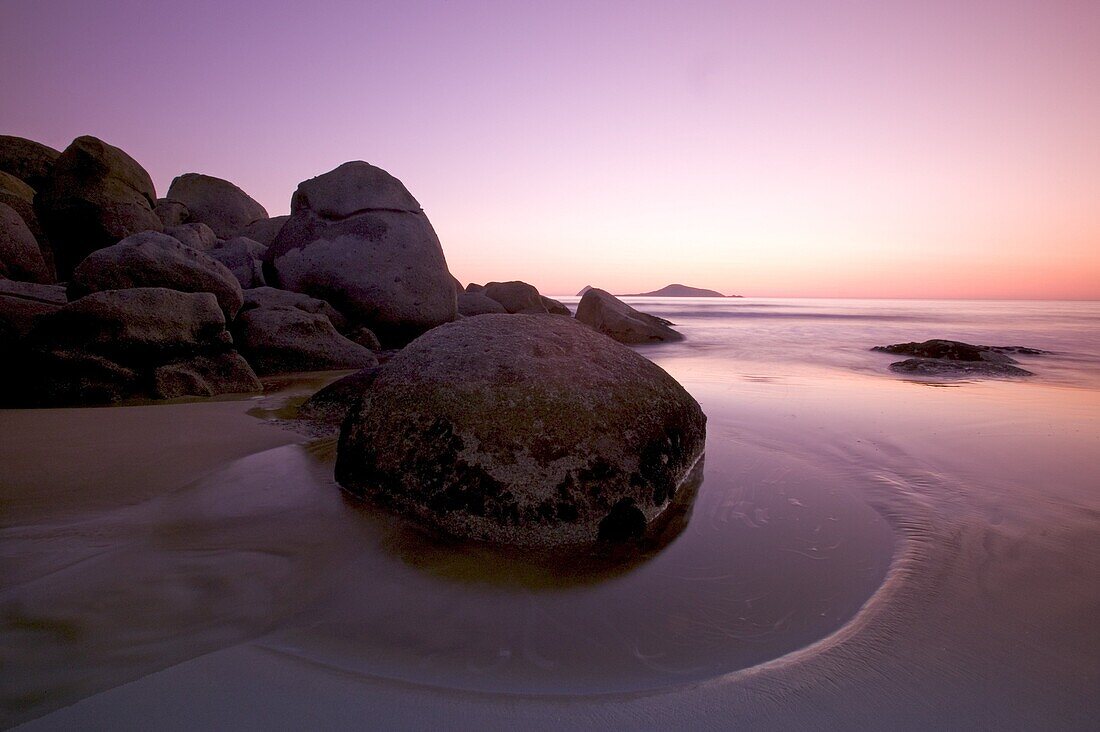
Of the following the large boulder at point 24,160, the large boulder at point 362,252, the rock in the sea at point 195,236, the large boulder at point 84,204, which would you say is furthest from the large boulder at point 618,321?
the large boulder at point 24,160

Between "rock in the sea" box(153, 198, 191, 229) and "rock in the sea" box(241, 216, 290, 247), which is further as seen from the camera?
"rock in the sea" box(241, 216, 290, 247)

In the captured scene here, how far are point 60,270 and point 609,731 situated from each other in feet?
42.3

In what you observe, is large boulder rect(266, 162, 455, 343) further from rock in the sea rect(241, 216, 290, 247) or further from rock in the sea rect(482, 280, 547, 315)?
rock in the sea rect(482, 280, 547, 315)

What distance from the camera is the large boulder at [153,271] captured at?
5.80 m

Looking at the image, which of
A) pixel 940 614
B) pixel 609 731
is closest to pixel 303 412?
pixel 609 731

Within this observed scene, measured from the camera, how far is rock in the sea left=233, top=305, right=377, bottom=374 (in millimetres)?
6551

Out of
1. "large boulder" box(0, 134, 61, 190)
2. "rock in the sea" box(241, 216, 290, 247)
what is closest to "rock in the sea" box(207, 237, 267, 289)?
"rock in the sea" box(241, 216, 290, 247)

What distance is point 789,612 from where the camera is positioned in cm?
183

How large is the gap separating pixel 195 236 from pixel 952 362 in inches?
529

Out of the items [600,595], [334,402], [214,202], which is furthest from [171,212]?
[600,595]

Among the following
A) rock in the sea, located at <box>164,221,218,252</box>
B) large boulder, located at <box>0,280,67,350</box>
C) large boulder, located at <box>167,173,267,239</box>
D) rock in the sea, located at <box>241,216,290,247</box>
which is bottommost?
large boulder, located at <box>0,280,67,350</box>

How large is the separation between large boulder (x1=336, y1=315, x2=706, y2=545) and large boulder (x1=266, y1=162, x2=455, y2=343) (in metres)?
6.04

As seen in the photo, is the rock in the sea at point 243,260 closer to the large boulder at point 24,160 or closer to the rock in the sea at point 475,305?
the rock in the sea at point 475,305

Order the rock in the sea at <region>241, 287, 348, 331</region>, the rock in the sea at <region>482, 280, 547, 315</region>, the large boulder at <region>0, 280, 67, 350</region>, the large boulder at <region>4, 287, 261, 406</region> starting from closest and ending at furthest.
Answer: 1. the large boulder at <region>4, 287, 261, 406</region>
2. the large boulder at <region>0, 280, 67, 350</region>
3. the rock in the sea at <region>241, 287, 348, 331</region>
4. the rock in the sea at <region>482, 280, 547, 315</region>
